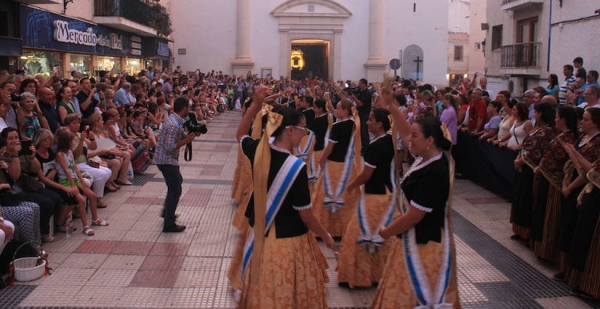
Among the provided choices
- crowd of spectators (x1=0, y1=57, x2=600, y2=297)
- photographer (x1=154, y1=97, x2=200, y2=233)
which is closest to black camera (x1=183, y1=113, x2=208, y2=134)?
photographer (x1=154, y1=97, x2=200, y2=233)

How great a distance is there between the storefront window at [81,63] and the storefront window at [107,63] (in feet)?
2.15

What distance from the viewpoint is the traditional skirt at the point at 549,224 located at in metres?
6.94

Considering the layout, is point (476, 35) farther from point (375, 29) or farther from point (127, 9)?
point (127, 9)

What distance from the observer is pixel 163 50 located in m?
29.6

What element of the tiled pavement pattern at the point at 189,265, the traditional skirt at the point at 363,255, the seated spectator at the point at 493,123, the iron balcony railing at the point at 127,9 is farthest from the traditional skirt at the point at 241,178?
the iron balcony railing at the point at 127,9

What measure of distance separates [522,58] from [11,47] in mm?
17523

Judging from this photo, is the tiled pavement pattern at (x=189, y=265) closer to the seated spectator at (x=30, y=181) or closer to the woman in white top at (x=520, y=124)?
the seated spectator at (x=30, y=181)

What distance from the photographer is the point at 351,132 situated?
296 inches

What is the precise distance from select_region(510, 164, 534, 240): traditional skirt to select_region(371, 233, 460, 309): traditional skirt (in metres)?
3.61

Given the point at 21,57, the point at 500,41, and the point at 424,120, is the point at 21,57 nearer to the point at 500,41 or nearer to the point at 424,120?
the point at 424,120

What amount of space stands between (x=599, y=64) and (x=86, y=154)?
47.2 feet

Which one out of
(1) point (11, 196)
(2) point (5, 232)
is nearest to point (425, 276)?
(2) point (5, 232)

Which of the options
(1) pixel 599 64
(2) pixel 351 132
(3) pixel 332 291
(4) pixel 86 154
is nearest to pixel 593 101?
(2) pixel 351 132

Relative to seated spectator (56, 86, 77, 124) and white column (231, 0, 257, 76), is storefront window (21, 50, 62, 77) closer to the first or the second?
seated spectator (56, 86, 77, 124)
